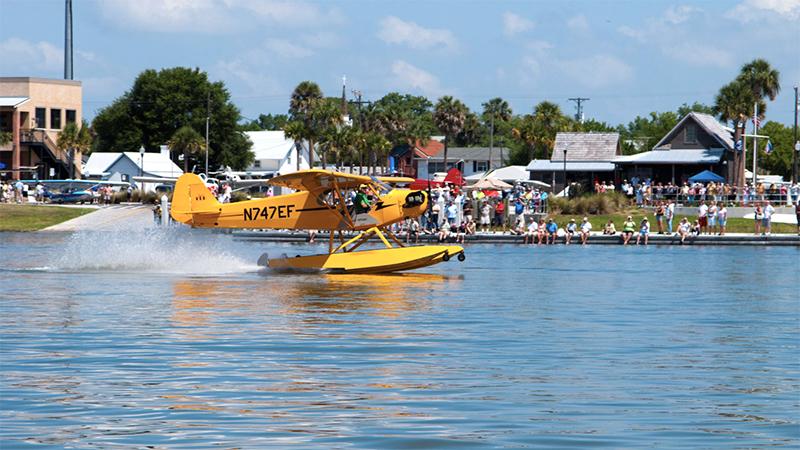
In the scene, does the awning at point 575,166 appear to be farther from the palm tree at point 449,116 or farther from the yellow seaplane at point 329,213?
the yellow seaplane at point 329,213

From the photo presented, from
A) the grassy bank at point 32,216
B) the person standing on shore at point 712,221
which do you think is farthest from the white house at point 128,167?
the person standing on shore at point 712,221

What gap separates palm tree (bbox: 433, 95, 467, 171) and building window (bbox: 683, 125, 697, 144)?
34.1m

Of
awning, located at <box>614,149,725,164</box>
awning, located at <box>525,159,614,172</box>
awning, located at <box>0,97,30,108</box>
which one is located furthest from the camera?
awning, located at <box>0,97,30,108</box>

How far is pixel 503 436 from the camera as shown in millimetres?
9891

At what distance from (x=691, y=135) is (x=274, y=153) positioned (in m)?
46.0

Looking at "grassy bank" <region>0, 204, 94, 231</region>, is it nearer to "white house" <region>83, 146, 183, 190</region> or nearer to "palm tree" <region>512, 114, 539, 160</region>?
"white house" <region>83, 146, 183, 190</region>

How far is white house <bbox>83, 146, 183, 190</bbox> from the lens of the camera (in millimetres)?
86231

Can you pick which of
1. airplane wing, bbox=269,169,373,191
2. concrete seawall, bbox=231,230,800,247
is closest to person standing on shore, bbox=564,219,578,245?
concrete seawall, bbox=231,230,800,247

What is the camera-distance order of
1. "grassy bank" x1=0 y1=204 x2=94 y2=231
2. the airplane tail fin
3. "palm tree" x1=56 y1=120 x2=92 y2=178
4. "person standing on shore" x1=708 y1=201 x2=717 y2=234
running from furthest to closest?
1. "palm tree" x1=56 y1=120 x2=92 y2=178
2. "grassy bank" x1=0 y1=204 x2=94 y2=231
3. "person standing on shore" x1=708 y1=201 x2=717 y2=234
4. the airplane tail fin

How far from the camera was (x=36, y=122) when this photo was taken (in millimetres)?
87125

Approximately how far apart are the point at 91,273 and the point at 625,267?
12481 mm

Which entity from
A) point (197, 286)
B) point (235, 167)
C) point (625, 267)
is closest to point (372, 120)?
point (235, 167)

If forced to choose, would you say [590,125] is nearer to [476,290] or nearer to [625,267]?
[625,267]

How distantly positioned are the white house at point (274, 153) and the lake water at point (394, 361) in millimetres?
82356
